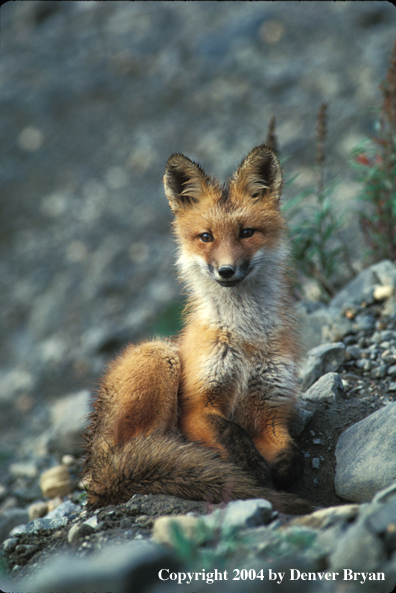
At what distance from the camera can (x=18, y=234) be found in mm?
9602

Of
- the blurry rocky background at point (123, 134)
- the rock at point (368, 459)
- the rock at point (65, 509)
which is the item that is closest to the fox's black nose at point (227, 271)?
the rock at point (368, 459)

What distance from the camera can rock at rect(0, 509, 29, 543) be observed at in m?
4.32

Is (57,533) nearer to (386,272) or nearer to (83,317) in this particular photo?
(386,272)

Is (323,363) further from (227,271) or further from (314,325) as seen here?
(227,271)

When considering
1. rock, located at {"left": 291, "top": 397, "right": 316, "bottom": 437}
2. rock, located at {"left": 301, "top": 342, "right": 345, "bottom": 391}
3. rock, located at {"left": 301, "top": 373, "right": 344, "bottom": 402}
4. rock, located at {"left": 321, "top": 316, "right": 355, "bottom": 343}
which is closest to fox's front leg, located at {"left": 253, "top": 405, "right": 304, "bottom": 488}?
rock, located at {"left": 291, "top": 397, "right": 316, "bottom": 437}

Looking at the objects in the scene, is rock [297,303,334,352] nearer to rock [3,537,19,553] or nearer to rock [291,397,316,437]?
rock [291,397,316,437]

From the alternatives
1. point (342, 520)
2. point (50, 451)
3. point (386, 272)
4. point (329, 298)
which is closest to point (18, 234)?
point (50, 451)

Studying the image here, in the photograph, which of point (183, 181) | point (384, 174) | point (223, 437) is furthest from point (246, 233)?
point (384, 174)

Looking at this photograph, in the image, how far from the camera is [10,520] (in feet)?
14.5

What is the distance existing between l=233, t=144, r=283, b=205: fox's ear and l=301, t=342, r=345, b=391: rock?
60.6 inches

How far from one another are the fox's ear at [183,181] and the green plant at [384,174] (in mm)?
2315

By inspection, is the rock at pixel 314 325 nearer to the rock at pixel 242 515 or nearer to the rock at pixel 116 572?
the rock at pixel 242 515

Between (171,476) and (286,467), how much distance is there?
0.70 metres

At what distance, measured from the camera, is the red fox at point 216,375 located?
2752mm
